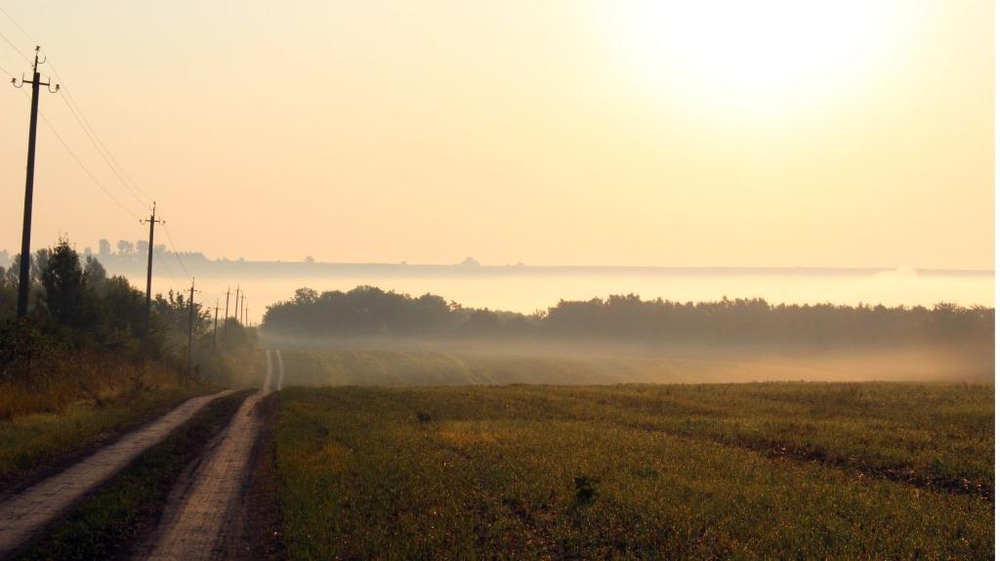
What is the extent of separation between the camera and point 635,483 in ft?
62.6

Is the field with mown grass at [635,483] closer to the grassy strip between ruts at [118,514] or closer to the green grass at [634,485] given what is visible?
the green grass at [634,485]

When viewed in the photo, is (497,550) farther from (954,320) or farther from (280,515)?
Answer: (954,320)

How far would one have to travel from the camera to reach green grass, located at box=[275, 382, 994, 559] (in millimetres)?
14008

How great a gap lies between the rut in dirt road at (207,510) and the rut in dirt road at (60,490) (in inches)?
83.3

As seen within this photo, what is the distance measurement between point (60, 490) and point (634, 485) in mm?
13157

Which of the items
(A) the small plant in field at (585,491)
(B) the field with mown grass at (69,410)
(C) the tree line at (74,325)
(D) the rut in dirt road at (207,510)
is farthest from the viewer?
(C) the tree line at (74,325)

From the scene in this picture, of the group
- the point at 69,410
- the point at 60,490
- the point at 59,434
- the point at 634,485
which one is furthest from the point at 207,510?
the point at 69,410

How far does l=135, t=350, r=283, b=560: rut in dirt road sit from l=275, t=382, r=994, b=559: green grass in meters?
1.22

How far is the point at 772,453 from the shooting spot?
25.7 meters

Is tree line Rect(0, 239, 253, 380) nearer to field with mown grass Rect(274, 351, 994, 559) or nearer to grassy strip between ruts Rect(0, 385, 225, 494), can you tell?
grassy strip between ruts Rect(0, 385, 225, 494)

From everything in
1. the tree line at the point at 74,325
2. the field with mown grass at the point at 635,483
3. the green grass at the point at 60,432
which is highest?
the tree line at the point at 74,325

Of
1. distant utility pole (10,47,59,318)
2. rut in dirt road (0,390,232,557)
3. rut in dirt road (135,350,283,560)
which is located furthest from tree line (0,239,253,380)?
rut in dirt road (135,350,283,560)

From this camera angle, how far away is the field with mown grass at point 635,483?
Result: 46.0ft

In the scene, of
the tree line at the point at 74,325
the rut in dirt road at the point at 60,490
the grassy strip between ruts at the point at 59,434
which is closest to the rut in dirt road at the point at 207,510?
the rut in dirt road at the point at 60,490
